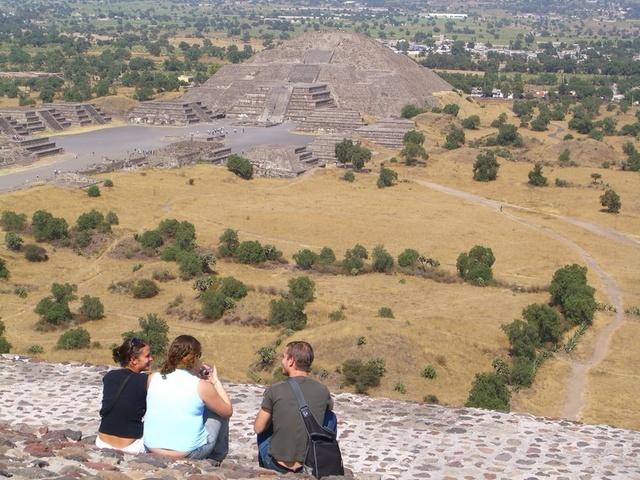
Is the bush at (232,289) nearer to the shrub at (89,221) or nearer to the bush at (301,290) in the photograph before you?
the bush at (301,290)

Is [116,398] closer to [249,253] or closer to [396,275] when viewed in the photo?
[396,275]

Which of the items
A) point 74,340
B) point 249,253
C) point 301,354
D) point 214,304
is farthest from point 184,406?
point 249,253

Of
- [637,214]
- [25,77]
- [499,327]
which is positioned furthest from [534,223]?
[25,77]

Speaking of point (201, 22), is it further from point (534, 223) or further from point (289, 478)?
point (289, 478)

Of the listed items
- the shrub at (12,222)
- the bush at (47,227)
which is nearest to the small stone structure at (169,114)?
the shrub at (12,222)

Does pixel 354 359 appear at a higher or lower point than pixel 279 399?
lower

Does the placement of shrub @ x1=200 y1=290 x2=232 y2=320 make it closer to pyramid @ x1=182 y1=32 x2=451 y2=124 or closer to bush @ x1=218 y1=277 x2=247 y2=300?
bush @ x1=218 y1=277 x2=247 y2=300
